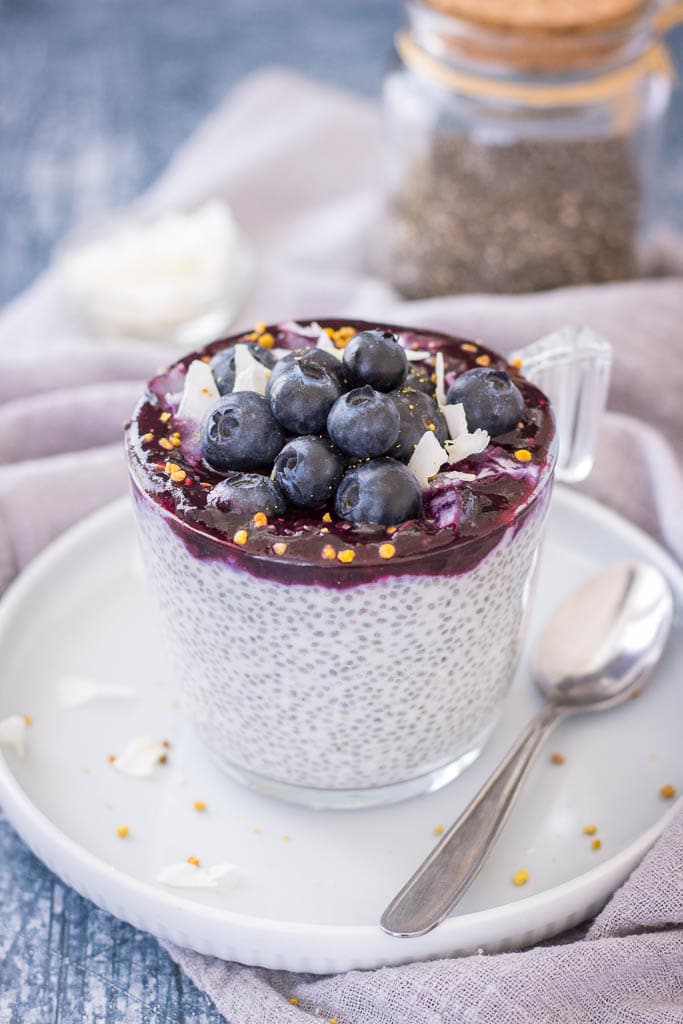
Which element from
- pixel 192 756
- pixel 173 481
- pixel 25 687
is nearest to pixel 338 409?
pixel 173 481

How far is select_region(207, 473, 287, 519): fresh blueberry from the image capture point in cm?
100

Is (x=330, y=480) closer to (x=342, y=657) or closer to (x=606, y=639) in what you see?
(x=342, y=657)

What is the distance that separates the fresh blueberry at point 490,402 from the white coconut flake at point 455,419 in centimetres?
1

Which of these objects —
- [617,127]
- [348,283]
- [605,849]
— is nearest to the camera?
[605,849]

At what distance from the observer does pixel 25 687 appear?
134 cm

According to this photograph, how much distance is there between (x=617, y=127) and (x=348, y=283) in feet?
1.71

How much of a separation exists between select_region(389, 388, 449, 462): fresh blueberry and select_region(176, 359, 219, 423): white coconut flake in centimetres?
19

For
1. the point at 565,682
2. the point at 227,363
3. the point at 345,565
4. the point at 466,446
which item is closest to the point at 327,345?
the point at 227,363

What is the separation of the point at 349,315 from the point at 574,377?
75 cm

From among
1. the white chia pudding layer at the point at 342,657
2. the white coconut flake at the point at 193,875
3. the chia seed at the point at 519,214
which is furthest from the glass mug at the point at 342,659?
the chia seed at the point at 519,214

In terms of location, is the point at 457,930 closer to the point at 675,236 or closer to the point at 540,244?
the point at 540,244

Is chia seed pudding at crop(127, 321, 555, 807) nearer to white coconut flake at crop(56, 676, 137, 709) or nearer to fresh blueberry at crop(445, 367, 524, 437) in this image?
fresh blueberry at crop(445, 367, 524, 437)

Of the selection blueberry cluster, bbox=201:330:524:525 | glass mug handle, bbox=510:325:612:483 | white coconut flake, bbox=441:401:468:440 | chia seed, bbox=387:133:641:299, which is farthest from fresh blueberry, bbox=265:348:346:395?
chia seed, bbox=387:133:641:299

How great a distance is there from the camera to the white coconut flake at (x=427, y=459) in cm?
104
